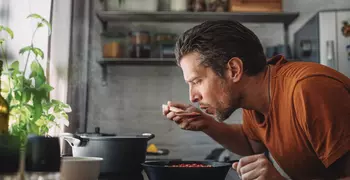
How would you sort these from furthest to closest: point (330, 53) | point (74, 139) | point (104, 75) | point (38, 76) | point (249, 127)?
point (104, 75)
point (330, 53)
point (249, 127)
point (74, 139)
point (38, 76)

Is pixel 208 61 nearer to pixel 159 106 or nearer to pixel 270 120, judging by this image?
pixel 270 120

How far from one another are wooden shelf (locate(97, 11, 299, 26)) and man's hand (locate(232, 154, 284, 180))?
7.94 ft

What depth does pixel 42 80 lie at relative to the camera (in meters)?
0.90

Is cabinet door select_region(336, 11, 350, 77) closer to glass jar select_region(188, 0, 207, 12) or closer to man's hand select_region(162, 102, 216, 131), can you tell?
glass jar select_region(188, 0, 207, 12)

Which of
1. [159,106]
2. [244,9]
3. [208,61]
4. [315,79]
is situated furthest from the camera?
[159,106]

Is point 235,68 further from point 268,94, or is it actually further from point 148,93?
point 148,93

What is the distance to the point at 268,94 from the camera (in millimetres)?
1408

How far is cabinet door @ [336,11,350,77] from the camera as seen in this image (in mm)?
3084

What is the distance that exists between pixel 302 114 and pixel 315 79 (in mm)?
100

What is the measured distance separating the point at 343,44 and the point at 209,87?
2068 millimetres

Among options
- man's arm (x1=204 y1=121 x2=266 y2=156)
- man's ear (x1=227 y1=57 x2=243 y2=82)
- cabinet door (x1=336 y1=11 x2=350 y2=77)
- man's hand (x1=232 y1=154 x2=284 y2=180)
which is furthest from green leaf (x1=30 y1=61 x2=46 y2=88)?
cabinet door (x1=336 y1=11 x2=350 y2=77)

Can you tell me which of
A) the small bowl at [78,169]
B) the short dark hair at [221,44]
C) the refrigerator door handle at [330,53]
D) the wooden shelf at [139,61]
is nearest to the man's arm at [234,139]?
the short dark hair at [221,44]

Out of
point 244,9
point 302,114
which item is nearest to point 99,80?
point 244,9

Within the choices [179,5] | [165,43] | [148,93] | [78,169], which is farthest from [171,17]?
[78,169]
